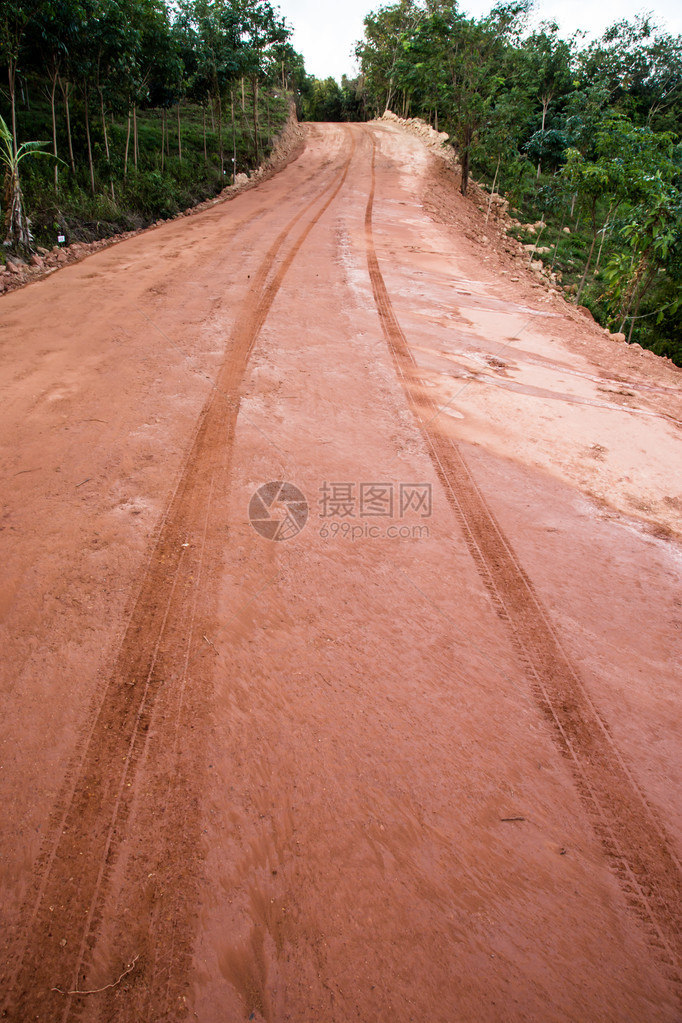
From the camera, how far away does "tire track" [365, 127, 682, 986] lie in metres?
1.92

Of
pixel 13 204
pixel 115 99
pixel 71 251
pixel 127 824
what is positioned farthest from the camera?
pixel 115 99

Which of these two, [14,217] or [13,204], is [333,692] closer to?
[14,217]

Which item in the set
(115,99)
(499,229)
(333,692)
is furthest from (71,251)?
(499,229)

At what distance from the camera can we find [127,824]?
2.03m

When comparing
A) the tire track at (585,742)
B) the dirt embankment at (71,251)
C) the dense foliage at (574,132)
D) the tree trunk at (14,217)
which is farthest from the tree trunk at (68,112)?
the tire track at (585,742)

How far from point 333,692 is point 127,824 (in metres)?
1.03

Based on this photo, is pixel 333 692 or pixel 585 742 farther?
pixel 333 692

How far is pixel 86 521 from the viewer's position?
3375mm

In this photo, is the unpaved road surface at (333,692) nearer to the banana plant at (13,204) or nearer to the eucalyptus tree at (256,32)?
the banana plant at (13,204)

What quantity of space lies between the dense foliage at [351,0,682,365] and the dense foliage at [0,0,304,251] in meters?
7.00

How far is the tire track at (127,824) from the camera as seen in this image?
1.65 metres

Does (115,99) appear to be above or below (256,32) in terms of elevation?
below

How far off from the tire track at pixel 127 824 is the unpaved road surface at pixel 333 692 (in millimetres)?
11

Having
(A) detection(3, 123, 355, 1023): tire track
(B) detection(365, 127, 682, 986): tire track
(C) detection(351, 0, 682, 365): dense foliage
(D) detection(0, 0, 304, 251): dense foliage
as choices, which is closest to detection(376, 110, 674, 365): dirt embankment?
(C) detection(351, 0, 682, 365): dense foliage
